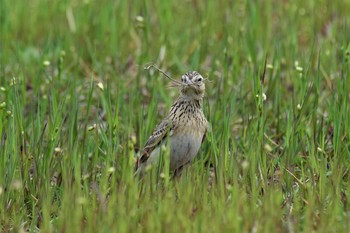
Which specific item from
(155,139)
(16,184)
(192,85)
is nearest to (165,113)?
(155,139)

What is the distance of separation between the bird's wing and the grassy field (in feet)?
0.45

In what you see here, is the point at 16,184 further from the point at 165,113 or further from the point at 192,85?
the point at 165,113

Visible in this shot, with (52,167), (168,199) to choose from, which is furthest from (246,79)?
(168,199)

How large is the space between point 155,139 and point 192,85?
38 centimetres

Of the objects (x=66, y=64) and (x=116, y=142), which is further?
(x=66, y=64)

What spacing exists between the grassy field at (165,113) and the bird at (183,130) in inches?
4.7

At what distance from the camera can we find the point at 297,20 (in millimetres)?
9031

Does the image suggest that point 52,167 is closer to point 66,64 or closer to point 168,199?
point 168,199

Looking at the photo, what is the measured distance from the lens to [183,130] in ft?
19.2

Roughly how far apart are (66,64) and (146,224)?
398cm

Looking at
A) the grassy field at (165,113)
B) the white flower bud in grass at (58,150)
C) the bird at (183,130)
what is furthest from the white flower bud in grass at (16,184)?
the bird at (183,130)

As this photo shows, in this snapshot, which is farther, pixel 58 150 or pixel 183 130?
pixel 183 130

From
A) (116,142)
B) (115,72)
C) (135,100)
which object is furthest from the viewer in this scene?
(115,72)

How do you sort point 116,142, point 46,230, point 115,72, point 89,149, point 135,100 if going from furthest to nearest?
point 115,72 < point 135,100 < point 89,149 < point 116,142 < point 46,230
